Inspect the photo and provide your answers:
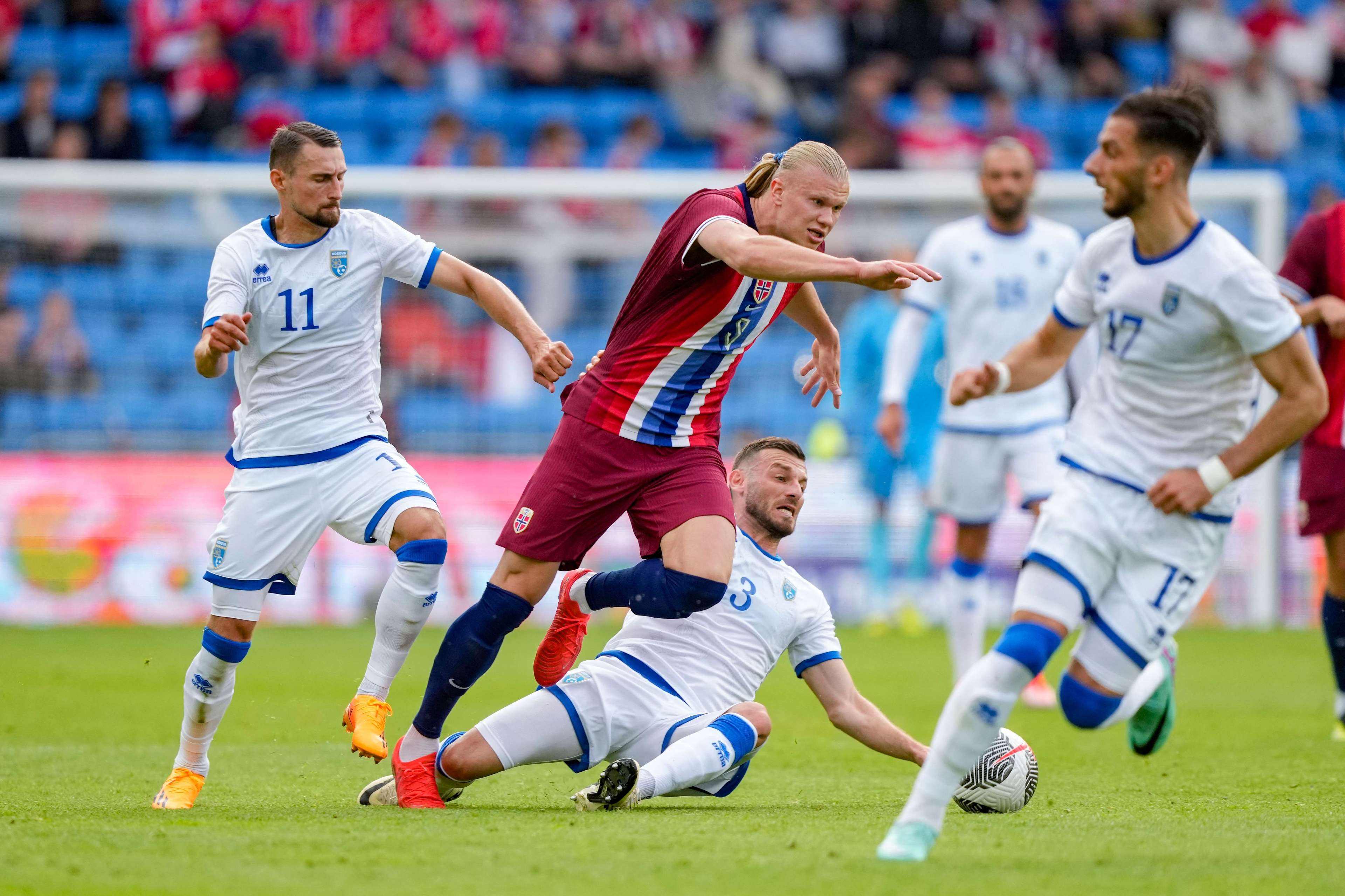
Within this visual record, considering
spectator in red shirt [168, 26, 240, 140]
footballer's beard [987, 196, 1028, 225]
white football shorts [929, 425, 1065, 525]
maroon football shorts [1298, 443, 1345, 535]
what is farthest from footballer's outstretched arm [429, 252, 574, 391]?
spectator in red shirt [168, 26, 240, 140]

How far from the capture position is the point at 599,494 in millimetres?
5637

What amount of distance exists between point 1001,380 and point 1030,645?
847 mm

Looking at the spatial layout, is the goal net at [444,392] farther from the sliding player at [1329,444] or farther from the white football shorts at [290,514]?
the white football shorts at [290,514]

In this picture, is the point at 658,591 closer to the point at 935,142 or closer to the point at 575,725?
the point at 575,725

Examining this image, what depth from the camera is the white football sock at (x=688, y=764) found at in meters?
5.21

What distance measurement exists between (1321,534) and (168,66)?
1343 centimetres

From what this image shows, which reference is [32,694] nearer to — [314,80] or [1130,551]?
[1130,551]

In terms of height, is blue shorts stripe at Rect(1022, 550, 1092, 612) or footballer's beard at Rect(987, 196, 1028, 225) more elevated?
footballer's beard at Rect(987, 196, 1028, 225)

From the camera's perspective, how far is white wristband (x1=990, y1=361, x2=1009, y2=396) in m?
4.71

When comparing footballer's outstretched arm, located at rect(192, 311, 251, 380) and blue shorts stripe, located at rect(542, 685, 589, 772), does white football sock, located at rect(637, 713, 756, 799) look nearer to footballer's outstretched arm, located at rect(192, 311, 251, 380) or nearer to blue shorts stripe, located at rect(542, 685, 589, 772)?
blue shorts stripe, located at rect(542, 685, 589, 772)

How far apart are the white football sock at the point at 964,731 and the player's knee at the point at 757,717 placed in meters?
1.18

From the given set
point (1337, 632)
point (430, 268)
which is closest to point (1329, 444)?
point (1337, 632)

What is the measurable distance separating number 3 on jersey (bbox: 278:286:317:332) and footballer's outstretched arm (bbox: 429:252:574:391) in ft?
1.57

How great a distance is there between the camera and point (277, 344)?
597 cm
